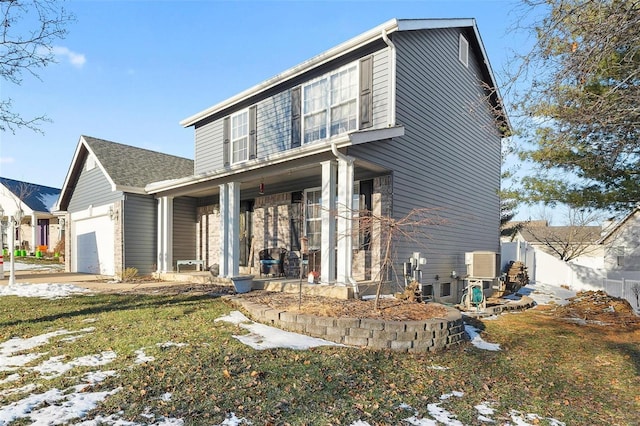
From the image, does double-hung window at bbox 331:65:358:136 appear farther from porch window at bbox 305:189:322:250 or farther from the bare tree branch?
the bare tree branch

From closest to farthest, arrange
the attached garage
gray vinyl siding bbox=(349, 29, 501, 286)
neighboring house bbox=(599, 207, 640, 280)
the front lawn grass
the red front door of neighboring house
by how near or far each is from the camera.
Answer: the front lawn grass < gray vinyl siding bbox=(349, 29, 501, 286) < the attached garage < neighboring house bbox=(599, 207, 640, 280) < the red front door of neighboring house

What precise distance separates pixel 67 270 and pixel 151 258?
5233 millimetres

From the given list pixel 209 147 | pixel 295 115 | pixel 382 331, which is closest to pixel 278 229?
pixel 295 115

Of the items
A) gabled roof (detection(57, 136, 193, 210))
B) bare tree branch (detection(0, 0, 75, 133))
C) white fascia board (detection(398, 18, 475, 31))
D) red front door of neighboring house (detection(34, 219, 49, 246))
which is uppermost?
white fascia board (detection(398, 18, 475, 31))

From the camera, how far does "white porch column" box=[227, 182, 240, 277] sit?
33.2ft

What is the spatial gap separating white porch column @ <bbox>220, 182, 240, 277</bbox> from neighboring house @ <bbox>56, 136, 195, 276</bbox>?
4.31m

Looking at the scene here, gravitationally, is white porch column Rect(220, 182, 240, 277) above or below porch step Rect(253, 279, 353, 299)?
above

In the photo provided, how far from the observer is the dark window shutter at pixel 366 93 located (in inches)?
362

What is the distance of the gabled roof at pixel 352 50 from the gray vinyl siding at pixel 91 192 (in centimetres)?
351

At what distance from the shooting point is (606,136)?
22.2 feet

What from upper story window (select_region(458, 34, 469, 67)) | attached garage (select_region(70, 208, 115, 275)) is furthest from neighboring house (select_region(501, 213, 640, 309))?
attached garage (select_region(70, 208, 115, 275))

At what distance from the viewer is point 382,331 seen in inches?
223

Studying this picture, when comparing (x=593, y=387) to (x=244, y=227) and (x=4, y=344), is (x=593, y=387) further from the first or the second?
(x=244, y=227)

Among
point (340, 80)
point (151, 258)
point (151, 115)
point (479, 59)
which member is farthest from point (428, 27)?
point (151, 258)
